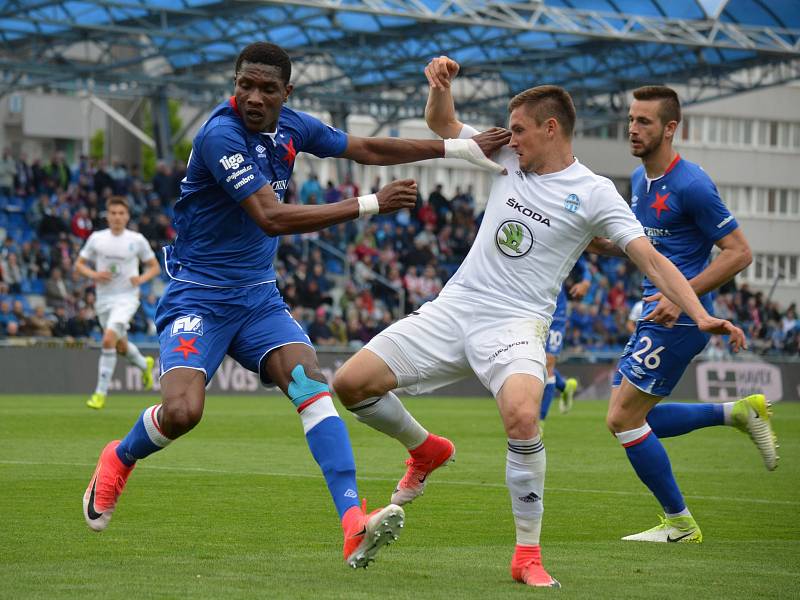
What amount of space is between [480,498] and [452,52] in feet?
96.0

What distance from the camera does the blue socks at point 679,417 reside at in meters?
9.11

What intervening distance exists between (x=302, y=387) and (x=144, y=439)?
0.94 metres

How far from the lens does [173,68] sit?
3969cm

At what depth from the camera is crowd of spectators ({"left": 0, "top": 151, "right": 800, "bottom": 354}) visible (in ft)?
90.4

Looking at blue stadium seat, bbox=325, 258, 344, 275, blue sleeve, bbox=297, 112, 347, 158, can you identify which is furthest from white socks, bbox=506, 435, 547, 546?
blue stadium seat, bbox=325, 258, 344, 275

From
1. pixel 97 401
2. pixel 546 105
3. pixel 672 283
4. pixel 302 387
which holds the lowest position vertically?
pixel 97 401

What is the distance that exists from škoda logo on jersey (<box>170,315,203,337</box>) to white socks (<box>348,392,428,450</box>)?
898 millimetres

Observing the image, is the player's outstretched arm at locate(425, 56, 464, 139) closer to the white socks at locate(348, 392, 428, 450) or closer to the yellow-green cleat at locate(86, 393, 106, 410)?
the white socks at locate(348, 392, 428, 450)

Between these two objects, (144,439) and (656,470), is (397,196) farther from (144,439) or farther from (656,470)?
(656,470)

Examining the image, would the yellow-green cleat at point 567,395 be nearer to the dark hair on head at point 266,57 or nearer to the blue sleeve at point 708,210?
the blue sleeve at point 708,210

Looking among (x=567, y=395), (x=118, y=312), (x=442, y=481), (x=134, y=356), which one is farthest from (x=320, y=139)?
(x=567, y=395)

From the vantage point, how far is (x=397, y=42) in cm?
3662

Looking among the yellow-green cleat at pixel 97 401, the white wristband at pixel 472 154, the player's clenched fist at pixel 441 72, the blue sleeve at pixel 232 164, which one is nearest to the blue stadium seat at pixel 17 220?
the yellow-green cleat at pixel 97 401

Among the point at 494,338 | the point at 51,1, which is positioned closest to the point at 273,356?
the point at 494,338
